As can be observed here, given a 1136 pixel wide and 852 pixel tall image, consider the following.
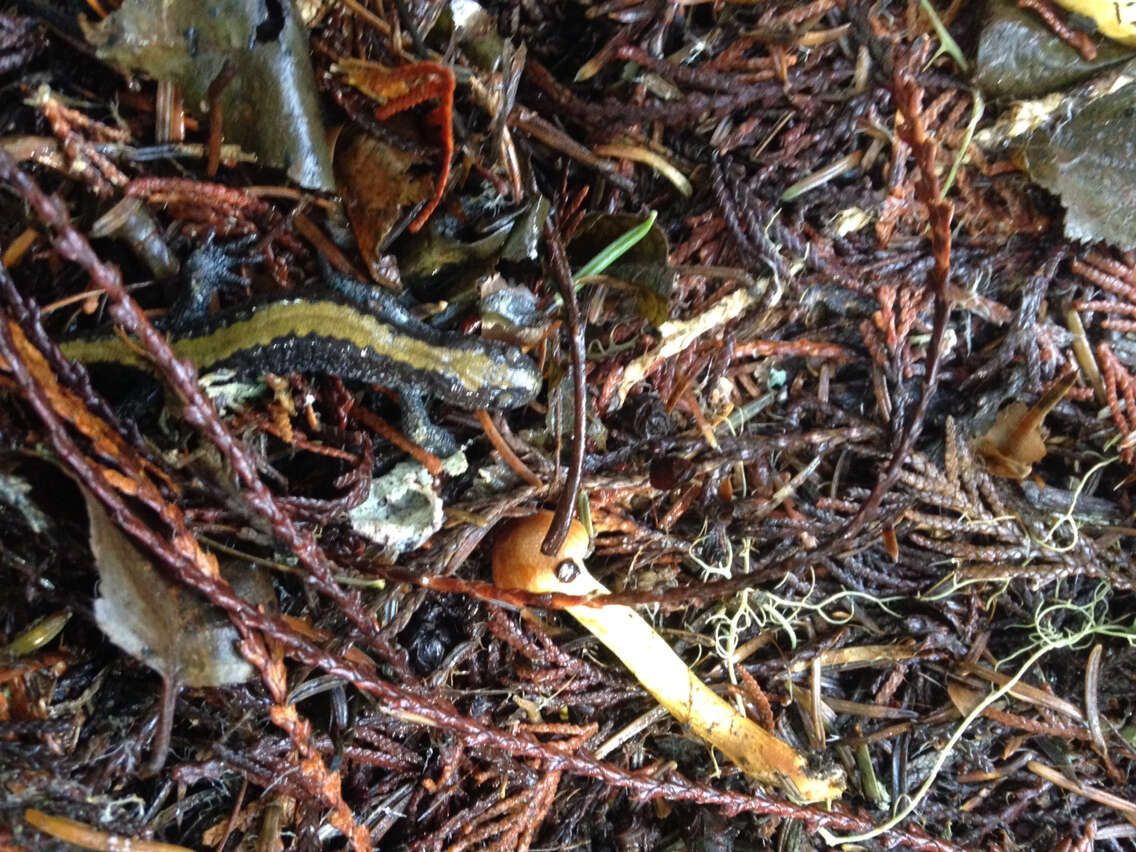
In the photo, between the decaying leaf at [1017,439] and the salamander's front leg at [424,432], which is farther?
the decaying leaf at [1017,439]

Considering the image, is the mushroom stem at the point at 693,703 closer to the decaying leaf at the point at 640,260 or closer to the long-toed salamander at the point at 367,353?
the long-toed salamander at the point at 367,353

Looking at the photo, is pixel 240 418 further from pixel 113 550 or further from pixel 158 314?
pixel 113 550

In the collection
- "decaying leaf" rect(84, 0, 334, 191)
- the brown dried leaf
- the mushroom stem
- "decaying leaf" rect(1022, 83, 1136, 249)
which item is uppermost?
"decaying leaf" rect(84, 0, 334, 191)

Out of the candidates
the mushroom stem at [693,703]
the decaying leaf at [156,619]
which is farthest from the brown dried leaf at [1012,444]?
the decaying leaf at [156,619]

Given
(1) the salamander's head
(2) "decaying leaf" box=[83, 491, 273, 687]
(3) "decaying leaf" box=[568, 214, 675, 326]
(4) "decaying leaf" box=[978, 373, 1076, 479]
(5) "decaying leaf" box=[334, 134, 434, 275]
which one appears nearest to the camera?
(2) "decaying leaf" box=[83, 491, 273, 687]

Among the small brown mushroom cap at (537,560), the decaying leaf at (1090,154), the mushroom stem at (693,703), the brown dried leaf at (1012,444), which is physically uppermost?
the decaying leaf at (1090,154)

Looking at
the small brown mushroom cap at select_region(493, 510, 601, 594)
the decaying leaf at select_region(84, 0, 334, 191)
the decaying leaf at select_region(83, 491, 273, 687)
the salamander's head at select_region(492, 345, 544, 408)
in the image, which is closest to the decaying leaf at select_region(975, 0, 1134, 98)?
the salamander's head at select_region(492, 345, 544, 408)

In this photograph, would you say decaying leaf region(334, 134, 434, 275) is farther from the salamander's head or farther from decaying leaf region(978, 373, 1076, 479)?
decaying leaf region(978, 373, 1076, 479)
